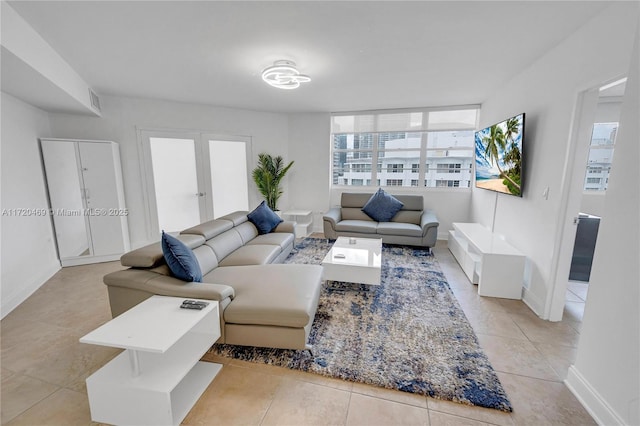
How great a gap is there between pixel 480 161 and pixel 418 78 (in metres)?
1.58

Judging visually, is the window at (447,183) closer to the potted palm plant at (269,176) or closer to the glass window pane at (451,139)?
the glass window pane at (451,139)

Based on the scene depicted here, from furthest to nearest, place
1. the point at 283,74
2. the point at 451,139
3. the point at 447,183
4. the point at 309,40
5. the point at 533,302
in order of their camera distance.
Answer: the point at 447,183 → the point at 451,139 → the point at 283,74 → the point at 533,302 → the point at 309,40

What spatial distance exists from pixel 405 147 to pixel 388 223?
5.40 feet

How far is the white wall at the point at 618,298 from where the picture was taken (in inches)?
52.4

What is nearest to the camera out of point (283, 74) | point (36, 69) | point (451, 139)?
point (36, 69)

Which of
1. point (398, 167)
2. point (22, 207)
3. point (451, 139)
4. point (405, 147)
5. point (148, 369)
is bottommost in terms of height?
point (148, 369)

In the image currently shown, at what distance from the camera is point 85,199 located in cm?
383

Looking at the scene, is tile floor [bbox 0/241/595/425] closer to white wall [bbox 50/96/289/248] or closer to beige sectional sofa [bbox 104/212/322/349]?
beige sectional sofa [bbox 104/212/322/349]

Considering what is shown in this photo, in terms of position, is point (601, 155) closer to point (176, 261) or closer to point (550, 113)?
point (550, 113)

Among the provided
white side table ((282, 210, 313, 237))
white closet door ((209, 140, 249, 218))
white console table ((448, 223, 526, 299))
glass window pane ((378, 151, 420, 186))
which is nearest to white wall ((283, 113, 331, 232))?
white side table ((282, 210, 313, 237))

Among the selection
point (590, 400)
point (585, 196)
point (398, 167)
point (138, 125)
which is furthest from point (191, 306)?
point (585, 196)

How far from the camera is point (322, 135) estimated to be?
18.0 ft

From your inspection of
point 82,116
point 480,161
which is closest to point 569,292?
point 480,161

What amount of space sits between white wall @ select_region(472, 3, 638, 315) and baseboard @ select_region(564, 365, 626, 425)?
0.95 metres
